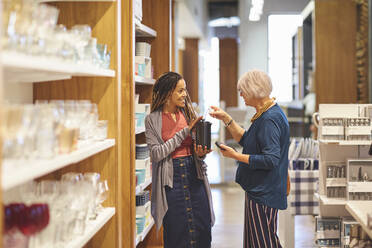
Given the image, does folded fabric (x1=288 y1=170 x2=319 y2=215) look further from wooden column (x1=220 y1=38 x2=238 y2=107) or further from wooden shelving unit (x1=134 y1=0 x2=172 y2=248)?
wooden column (x1=220 y1=38 x2=238 y2=107)

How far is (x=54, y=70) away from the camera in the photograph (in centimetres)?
170

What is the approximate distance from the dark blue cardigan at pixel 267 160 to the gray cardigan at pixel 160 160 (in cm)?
34

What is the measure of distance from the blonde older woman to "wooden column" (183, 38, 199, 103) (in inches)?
419

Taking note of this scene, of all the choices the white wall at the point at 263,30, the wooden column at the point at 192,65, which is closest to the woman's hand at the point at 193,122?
the white wall at the point at 263,30

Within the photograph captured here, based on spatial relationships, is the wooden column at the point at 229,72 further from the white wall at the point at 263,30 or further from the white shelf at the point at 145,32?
the white shelf at the point at 145,32

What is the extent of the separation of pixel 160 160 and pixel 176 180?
175 millimetres

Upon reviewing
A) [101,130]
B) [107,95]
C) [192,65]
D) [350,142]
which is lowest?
[350,142]

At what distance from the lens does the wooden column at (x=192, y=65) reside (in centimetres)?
1354

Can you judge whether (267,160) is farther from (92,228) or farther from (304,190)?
(304,190)

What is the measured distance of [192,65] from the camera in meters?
13.6

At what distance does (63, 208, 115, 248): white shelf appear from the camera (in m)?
1.93

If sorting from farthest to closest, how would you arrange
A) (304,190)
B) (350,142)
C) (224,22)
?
(224,22)
(304,190)
(350,142)

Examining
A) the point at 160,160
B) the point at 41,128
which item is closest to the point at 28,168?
the point at 41,128

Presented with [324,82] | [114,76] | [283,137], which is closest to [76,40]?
[114,76]
